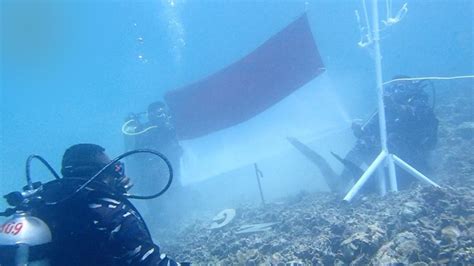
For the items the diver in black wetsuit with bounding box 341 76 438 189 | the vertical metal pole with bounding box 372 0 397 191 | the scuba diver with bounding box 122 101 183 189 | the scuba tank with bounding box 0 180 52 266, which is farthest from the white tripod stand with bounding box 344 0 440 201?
the scuba diver with bounding box 122 101 183 189

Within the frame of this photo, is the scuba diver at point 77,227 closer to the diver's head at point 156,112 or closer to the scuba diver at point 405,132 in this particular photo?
the scuba diver at point 405,132

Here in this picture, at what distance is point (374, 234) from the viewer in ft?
17.2

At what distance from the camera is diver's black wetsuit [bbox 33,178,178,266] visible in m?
2.46

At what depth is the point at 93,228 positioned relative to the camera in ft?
8.13

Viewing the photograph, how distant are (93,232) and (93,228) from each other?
2cm

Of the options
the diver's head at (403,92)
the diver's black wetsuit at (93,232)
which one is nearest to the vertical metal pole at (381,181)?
the diver's head at (403,92)

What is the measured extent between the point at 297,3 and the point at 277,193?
2094 inches

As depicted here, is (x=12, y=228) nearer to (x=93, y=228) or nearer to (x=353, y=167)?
(x=93, y=228)

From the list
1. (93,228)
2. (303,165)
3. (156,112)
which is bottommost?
(303,165)

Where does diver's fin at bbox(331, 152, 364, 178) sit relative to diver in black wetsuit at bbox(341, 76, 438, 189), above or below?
below

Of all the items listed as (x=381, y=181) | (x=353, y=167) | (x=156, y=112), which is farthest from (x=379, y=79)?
(x=156, y=112)

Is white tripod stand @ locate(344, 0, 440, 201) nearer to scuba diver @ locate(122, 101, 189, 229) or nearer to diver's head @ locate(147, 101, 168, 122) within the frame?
scuba diver @ locate(122, 101, 189, 229)

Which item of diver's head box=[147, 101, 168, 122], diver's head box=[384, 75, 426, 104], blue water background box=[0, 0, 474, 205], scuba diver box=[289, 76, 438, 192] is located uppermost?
blue water background box=[0, 0, 474, 205]

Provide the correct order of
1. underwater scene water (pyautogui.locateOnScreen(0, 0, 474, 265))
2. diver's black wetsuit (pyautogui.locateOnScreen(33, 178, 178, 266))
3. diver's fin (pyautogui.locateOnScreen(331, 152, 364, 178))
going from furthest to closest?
diver's fin (pyautogui.locateOnScreen(331, 152, 364, 178))
underwater scene water (pyautogui.locateOnScreen(0, 0, 474, 265))
diver's black wetsuit (pyautogui.locateOnScreen(33, 178, 178, 266))
